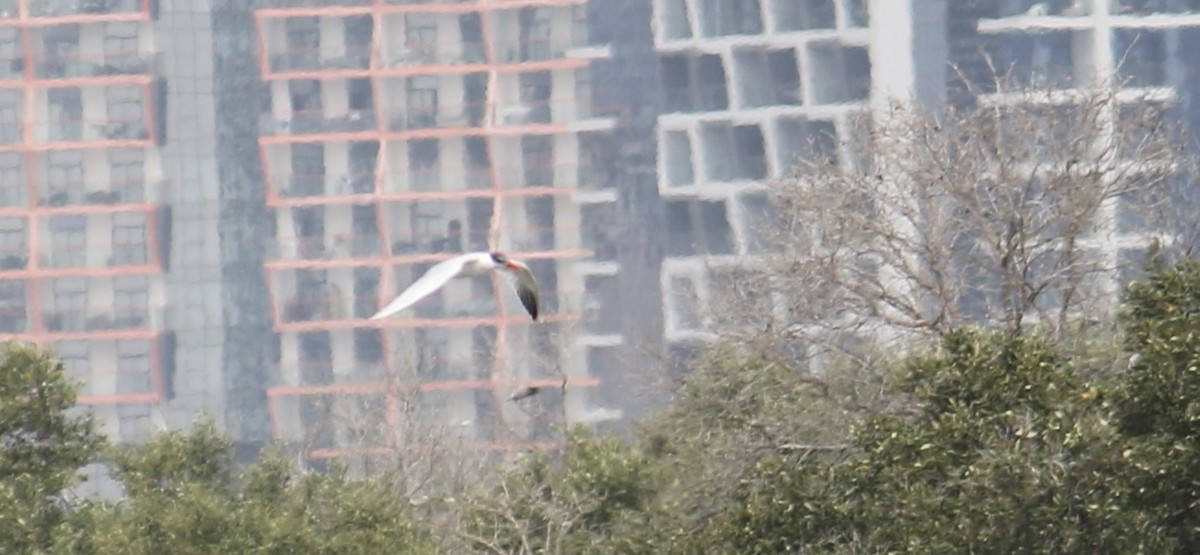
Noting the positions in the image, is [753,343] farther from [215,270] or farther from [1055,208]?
[215,270]

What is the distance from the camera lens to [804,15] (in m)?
61.9

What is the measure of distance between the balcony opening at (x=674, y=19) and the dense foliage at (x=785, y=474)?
→ 26962 millimetres

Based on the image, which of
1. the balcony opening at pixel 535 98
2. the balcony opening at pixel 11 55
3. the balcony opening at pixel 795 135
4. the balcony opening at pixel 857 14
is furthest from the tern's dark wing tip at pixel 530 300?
the balcony opening at pixel 11 55

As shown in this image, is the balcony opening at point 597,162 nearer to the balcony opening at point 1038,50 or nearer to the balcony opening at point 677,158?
the balcony opening at point 677,158

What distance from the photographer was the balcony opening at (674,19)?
63.0m

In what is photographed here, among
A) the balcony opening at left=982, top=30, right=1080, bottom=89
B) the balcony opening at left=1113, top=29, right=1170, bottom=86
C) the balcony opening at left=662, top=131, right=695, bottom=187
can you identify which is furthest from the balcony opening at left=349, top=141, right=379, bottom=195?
the balcony opening at left=1113, top=29, right=1170, bottom=86

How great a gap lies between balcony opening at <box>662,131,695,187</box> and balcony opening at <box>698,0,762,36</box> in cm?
220

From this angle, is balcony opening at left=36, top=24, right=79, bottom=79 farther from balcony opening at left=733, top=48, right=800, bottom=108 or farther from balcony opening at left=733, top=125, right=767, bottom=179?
balcony opening at left=733, top=48, right=800, bottom=108

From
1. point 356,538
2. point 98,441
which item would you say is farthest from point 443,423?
point 356,538

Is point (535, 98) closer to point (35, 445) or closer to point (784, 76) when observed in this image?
point (784, 76)

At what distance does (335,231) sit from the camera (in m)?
67.2

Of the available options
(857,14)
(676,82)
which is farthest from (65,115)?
(857,14)

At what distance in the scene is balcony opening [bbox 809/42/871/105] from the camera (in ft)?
203

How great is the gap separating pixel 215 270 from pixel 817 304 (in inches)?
1622
